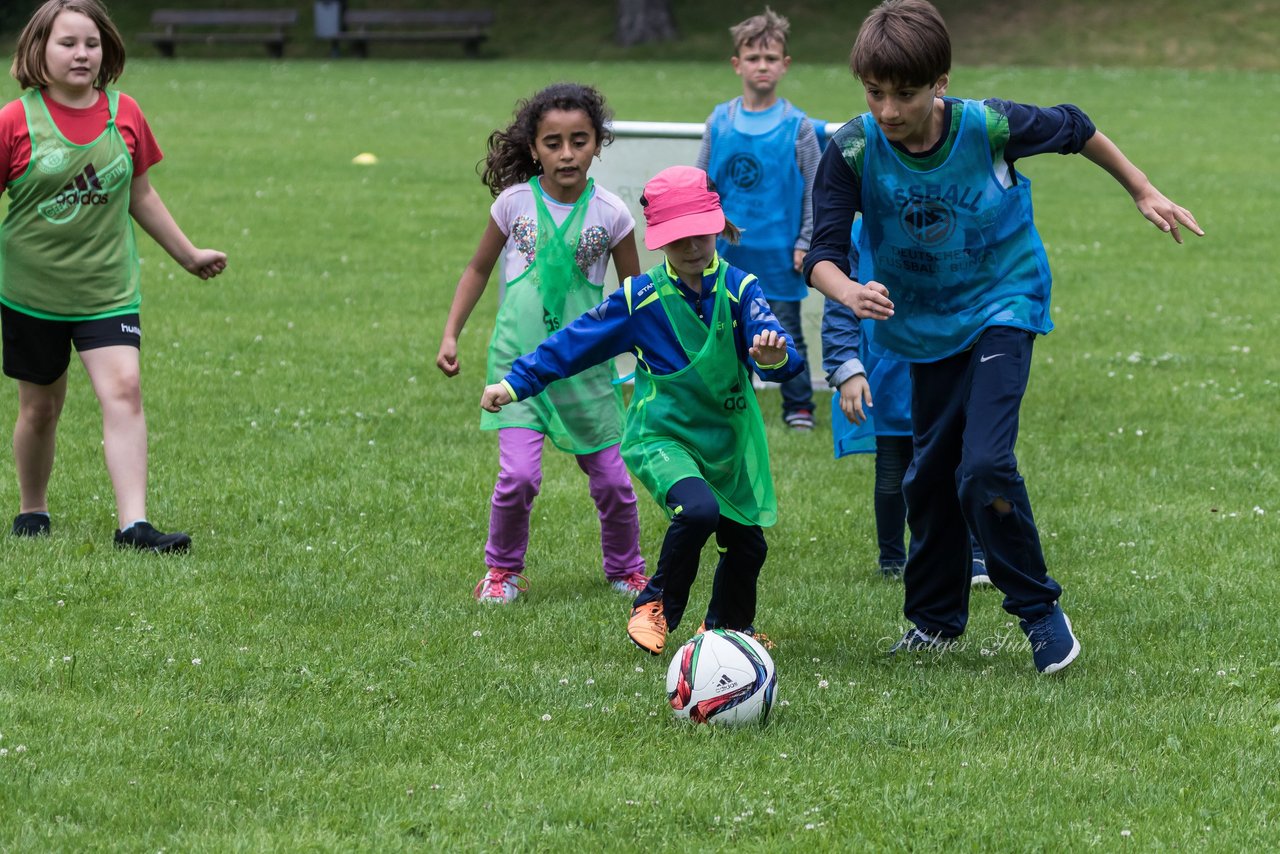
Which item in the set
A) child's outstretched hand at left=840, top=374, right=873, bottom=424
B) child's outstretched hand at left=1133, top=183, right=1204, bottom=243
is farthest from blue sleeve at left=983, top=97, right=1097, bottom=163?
child's outstretched hand at left=840, top=374, right=873, bottom=424

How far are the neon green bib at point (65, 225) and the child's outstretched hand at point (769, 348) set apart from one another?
10.2ft

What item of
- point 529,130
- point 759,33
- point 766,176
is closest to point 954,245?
point 529,130

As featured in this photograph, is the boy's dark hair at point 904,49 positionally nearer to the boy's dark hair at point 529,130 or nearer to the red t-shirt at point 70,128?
the boy's dark hair at point 529,130

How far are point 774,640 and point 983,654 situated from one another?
733 millimetres

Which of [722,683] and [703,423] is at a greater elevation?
[703,423]

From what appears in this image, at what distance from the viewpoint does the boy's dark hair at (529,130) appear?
20.2ft

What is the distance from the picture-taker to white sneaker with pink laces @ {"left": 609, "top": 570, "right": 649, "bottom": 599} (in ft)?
21.0

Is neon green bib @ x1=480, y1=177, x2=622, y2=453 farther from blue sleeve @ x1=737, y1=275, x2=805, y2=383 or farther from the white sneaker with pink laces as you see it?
blue sleeve @ x1=737, y1=275, x2=805, y2=383

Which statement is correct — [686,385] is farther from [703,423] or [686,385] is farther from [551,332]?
[551,332]

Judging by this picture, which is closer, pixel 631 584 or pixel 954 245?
pixel 954 245

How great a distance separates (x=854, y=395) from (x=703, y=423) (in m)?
0.53

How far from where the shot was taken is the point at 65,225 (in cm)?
651

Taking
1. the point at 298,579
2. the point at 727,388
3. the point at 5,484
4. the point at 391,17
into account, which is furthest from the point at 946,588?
the point at 391,17

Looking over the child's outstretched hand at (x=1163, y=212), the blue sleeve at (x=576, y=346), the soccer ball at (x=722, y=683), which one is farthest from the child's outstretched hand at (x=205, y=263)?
the child's outstretched hand at (x=1163, y=212)
